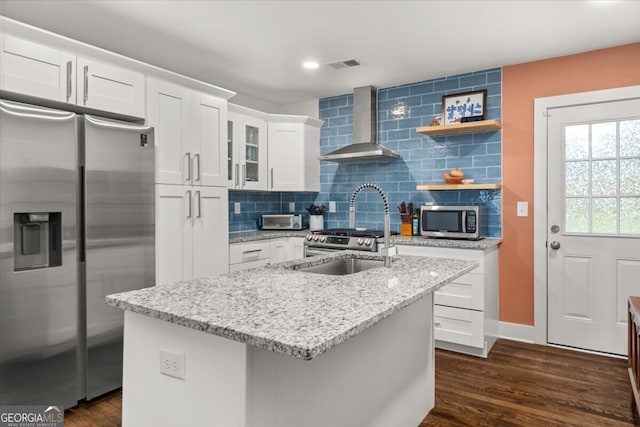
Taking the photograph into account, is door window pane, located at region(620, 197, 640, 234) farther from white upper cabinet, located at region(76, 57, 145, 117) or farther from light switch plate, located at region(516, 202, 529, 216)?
white upper cabinet, located at region(76, 57, 145, 117)

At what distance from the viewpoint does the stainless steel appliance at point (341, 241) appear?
12.1 ft

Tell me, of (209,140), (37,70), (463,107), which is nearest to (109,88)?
(37,70)

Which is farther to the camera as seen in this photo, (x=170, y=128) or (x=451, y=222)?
(x=451, y=222)

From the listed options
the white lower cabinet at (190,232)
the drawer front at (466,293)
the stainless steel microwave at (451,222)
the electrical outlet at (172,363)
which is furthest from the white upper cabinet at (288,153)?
the electrical outlet at (172,363)

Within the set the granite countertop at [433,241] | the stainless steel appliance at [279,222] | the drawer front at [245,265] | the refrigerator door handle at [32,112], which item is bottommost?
the drawer front at [245,265]

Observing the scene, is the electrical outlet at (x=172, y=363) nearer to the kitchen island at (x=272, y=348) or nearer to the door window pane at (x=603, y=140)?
the kitchen island at (x=272, y=348)

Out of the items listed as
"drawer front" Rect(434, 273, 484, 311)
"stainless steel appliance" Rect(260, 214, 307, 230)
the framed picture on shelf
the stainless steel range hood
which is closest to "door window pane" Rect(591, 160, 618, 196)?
the framed picture on shelf

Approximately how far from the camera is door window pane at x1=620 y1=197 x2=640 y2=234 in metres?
3.17

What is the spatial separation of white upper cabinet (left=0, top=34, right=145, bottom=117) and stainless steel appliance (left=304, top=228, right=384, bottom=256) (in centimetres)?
193

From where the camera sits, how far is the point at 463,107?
151 inches

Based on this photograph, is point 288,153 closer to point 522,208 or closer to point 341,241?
point 341,241

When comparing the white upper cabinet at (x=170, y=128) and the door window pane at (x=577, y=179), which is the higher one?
the white upper cabinet at (x=170, y=128)

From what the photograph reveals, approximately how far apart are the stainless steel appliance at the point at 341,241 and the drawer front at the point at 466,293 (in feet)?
2.38

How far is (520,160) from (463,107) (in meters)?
0.71
